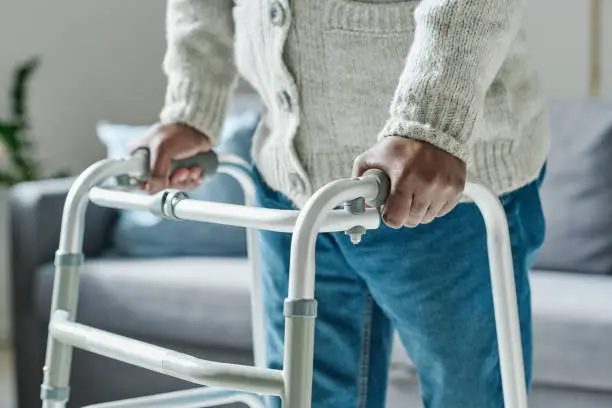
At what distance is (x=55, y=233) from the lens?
2387mm

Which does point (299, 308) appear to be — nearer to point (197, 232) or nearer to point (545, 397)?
point (545, 397)

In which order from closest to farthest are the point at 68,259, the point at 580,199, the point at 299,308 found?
the point at 299,308 → the point at 68,259 → the point at 580,199

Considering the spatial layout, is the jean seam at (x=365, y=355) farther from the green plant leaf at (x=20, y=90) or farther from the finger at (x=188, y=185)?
the green plant leaf at (x=20, y=90)

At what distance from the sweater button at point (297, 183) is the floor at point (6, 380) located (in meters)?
1.70

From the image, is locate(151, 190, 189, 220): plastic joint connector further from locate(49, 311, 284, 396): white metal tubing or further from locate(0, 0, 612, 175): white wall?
locate(0, 0, 612, 175): white wall

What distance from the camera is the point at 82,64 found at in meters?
3.18

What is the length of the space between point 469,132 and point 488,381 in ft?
1.05

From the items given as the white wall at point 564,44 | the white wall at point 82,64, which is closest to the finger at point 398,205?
the white wall at point 564,44

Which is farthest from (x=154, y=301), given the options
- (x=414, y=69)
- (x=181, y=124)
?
(x=414, y=69)

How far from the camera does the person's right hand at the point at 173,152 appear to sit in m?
1.15

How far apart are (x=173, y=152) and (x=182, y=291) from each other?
104cm

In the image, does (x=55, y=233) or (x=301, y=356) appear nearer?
(x=301, y=356)

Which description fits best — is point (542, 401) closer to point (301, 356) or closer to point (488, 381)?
point (488, 381)

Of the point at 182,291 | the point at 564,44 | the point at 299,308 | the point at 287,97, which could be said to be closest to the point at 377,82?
the point at 287,97
